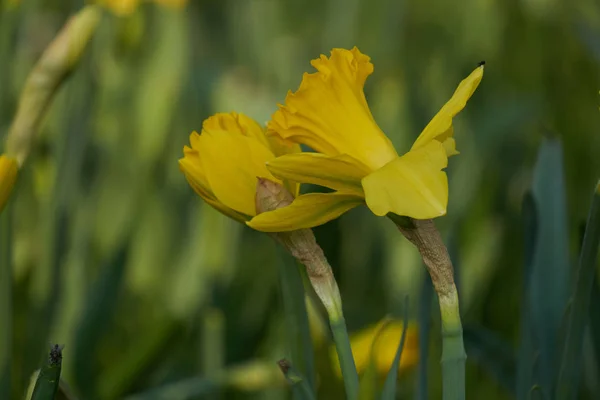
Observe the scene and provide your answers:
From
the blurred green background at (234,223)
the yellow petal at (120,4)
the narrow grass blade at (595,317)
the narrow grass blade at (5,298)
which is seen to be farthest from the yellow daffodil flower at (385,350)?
the yellow petal at (120,4)

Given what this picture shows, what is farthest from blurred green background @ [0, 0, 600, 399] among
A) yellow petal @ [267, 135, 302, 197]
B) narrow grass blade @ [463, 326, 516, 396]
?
yellow petal @ [267, 135, 302, 197]

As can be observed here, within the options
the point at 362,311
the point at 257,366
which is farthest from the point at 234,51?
the point at 257,366

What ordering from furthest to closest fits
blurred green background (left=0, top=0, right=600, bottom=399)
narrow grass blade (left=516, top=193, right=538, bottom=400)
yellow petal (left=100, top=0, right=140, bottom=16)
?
yellow petal (left=100, top=0, right=140, bottom=16) → blurred green background (left=0, top=0, right=600, bottom=399) → narrow grass blade (left=516, top=193, right=538, bottom=400)

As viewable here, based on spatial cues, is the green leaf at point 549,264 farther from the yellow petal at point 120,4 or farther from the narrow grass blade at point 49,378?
the yellow petal at point 120,4

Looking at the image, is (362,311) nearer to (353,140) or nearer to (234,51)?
(353,140)

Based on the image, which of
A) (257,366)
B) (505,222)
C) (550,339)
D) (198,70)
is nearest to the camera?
(550,339)

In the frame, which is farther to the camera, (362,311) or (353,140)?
(362,311)

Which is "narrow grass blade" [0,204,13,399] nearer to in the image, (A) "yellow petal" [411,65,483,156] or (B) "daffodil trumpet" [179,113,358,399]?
(B) "daffodil trumpet" [179,113,358,399]
